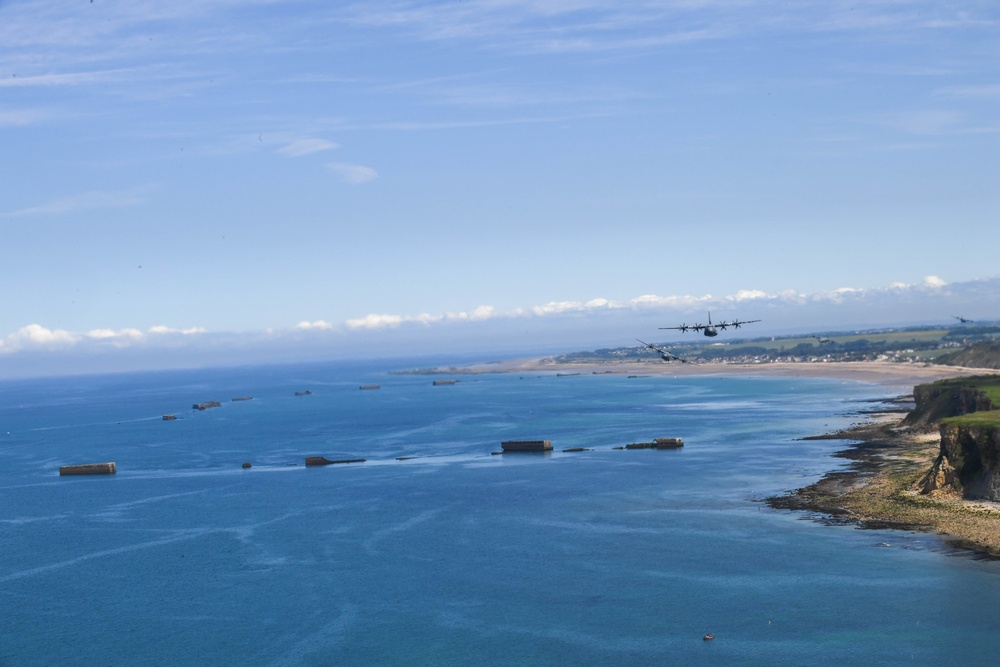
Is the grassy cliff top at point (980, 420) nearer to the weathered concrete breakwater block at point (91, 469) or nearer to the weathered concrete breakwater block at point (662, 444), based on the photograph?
the weathered concrete breakwater block at point (662, 444)

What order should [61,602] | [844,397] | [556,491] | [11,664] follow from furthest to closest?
[844,397] → [556,491] → [61,602] → [11,664]

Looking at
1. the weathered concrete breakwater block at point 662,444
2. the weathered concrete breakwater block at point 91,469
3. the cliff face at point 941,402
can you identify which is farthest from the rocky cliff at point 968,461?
the weathered concrete breakwater block at point 91,469

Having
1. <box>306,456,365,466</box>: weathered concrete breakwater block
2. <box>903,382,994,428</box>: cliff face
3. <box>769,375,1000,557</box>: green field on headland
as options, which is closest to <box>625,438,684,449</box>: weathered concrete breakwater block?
<box>903,382,994,428</box>: cliff face

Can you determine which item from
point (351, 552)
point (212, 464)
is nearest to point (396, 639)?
point (351, 552)

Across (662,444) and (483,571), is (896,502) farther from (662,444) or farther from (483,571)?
(662,444)

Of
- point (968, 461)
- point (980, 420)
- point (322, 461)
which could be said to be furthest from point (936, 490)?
point (322, 461)

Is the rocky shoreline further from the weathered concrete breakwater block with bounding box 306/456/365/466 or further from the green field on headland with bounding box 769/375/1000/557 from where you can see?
the weathered concrete breakwater block with bounding box 306/456/365/466

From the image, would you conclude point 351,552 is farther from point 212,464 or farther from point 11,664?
point 212,464
